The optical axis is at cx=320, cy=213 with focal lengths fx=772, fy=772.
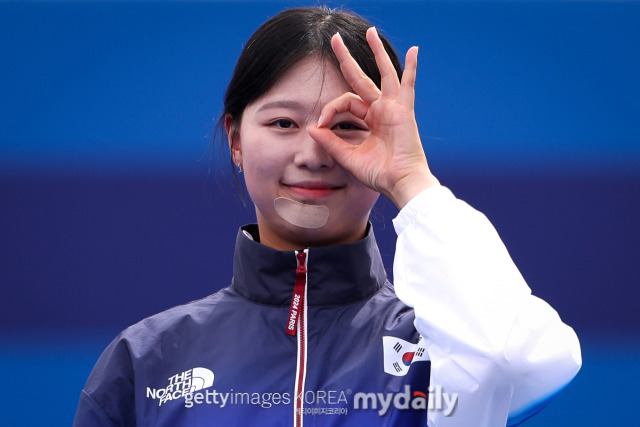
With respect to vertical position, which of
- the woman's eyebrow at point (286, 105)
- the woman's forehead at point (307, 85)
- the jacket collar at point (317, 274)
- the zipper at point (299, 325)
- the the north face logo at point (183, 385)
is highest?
the woman's forehead at point (307, 85)

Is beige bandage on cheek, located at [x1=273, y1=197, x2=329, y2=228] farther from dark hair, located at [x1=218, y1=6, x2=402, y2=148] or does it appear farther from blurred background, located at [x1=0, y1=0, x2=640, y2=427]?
blurred background, located at [x1=0, y1=0, x2=640, y2=427]

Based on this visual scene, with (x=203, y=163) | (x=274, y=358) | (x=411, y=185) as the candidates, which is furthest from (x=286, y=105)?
(x=203, y=163)

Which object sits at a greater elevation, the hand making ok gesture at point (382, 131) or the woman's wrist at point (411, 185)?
the hand making ok gesture at point (382, 131)

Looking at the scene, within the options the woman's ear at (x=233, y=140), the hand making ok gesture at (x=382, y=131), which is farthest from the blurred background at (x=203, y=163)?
the hand making ok gesture at (x=382, y=131)

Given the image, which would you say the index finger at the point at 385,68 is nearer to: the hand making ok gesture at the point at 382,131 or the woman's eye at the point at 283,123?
the hand making ok gesture at the point at 382,131

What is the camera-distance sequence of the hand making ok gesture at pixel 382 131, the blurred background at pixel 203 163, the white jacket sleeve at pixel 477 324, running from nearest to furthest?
the white jacket sleeve at pixel 477 324
the hand making ok gesture at pixel 382 131
the blurred background at pixel 203 163

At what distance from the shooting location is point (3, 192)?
1.58 meters

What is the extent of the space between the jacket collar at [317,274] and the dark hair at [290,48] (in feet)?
0.55

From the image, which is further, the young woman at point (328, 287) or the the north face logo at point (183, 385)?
the the north face logo at point (183, 385)

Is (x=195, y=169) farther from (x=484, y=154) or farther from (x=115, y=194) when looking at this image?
(x=484, y=154)

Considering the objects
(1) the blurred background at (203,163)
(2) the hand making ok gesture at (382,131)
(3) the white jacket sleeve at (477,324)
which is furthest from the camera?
(1) the blurred background at (203,163)

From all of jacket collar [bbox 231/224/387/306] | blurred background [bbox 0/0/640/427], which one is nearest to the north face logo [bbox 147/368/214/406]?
jacket collar [bbox 231/224/387/306]

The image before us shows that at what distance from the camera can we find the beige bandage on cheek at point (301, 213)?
0.84 meters

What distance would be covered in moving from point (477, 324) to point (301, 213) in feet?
0.82
